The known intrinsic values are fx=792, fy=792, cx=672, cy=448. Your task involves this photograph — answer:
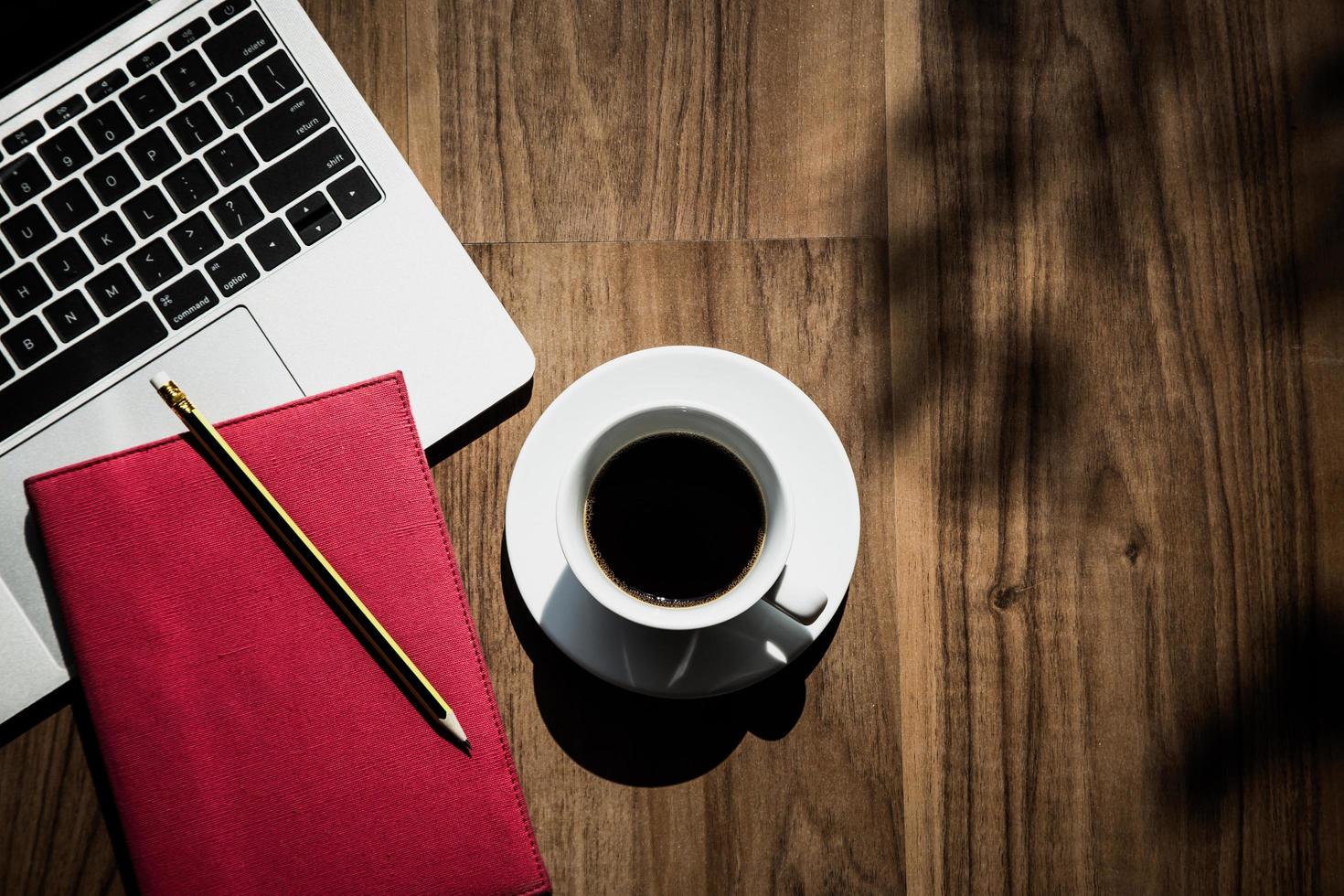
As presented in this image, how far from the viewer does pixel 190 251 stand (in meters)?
0.58

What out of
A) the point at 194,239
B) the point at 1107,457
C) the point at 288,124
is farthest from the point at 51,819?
the point at 1107,457

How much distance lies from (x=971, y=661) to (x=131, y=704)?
2.12ft

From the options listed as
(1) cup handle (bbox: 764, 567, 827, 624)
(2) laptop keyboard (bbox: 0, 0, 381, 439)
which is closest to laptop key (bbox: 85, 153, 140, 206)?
(2) laptop keyboard (bbox: 0, 0, 381, 439)

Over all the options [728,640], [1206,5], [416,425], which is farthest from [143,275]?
[1206,5]

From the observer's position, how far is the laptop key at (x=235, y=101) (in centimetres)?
59

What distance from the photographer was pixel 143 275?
0.58 meters

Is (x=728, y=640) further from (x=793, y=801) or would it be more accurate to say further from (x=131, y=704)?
(x=131, y=704)

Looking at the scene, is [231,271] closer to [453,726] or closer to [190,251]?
[190,251]

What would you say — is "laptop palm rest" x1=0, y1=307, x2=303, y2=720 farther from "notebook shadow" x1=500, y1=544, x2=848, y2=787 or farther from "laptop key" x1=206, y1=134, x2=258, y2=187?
"notebook shadow" x1=500, y1=544, x2=848, y2=787

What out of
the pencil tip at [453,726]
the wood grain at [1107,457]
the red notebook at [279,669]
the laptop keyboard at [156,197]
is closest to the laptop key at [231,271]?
the laptop keyboard at [156,197]

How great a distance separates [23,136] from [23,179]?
0.10 feet

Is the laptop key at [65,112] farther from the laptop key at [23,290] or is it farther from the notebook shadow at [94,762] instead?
the notebook shadow at [94,762]

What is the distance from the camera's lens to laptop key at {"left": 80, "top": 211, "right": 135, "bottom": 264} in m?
0.58

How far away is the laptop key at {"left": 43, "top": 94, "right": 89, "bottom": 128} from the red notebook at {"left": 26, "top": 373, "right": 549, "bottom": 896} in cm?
25
